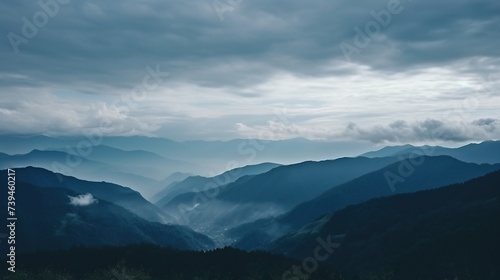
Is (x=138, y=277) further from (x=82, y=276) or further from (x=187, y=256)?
(x=187, y=256)

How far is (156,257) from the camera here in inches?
7559

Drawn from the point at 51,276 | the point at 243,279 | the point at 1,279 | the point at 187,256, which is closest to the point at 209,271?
the point at 243,279

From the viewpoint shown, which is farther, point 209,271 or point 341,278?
point 209,271

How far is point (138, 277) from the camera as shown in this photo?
11988 cm

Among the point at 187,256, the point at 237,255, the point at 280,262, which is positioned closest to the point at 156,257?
the point at 187,256

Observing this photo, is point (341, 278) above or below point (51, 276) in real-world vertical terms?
below

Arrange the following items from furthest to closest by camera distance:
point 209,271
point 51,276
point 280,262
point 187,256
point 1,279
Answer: point 187,256 → point 280,262 → point 209,271 → point 51,276 → point 1,279

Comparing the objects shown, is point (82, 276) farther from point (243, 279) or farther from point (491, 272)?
point (491, 272)

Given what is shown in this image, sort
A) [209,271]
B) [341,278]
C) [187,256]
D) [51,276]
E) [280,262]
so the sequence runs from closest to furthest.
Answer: [51,276]
[341,278]
[209,271]
[280,262]
[187,256]

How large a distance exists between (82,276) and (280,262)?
77.9 meters

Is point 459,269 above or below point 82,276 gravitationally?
below

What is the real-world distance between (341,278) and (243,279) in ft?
97.2

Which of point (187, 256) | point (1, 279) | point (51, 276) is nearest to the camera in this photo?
point (1, 279)

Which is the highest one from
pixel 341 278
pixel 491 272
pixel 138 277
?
pixel 138 277
